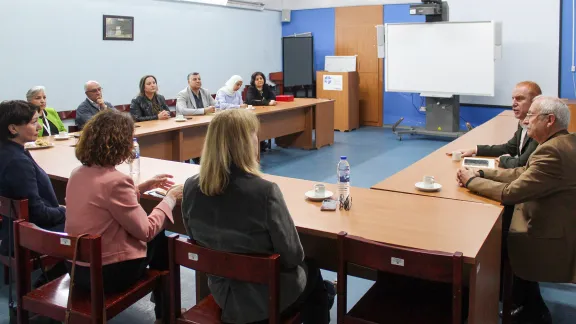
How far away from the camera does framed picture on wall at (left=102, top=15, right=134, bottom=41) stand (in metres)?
7.18

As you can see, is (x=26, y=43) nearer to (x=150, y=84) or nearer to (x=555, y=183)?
(x=150, y=84)

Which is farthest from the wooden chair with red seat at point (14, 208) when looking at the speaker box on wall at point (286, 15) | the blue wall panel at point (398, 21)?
the speaker box on wall at point (286, 15)

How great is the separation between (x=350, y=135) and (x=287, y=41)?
2322 millimetres

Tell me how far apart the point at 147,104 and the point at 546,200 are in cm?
453

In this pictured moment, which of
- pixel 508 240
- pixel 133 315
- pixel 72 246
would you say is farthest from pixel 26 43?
pixel 508 240

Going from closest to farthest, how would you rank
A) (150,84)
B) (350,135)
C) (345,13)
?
1. (150,84)
2. (350,135)
3. (345,13)

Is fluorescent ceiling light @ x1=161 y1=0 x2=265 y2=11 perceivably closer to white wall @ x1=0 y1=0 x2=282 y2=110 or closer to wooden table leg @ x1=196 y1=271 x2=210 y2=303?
white wall @ x1=0 y1=0 x2=282 y2=110

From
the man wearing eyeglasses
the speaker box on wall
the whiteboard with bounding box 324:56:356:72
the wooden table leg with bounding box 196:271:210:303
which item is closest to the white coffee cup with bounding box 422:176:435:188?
the wooden table leg with bounding box 196:271:210:303

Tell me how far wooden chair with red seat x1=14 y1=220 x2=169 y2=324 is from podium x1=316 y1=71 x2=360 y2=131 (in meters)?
7.40

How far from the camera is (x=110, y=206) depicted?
2.12 metres

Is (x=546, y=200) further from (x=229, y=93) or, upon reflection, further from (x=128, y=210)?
(x=229, y=93)

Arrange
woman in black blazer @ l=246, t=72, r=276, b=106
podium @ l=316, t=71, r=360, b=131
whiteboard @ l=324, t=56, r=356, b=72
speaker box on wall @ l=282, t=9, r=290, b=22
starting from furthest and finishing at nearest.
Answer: speaker box on wall @ l=282, t=9, r=290, b=22 < whiteboard @ l=324, t=56, r=356, b=72 < podium @ l=316, t=71, r=360, b=131 < woman in black blazer @ l=246, t=72, r=276, b=106

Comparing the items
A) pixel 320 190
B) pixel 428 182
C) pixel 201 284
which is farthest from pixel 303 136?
pixel 201 284

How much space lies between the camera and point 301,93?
33.8 ft
